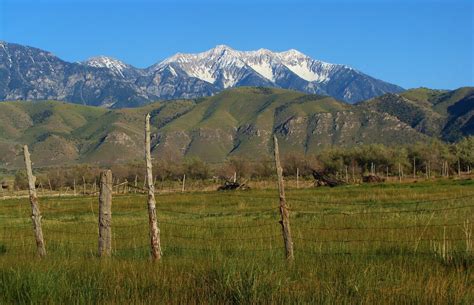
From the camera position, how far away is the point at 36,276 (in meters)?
8.73

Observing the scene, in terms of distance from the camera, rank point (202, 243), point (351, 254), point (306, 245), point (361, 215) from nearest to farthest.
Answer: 1. point (351, 254)
2. point (306, 245)
3. point (202, 243)
4. point (361, 215)

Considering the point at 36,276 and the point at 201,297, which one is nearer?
the point at 201,297

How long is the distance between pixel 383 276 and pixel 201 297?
9.72 ft

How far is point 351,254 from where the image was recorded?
12.1 metres

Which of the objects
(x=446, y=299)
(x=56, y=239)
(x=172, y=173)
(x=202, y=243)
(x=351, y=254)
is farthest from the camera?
(x=172, y=173)

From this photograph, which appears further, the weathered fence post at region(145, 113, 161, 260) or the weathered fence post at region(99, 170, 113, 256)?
the weathered fence post at region(99, 170, 113, 256)

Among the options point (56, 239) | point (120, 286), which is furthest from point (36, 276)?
point (56, 239)

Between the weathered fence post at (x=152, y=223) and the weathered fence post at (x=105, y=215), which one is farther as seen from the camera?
the weathered fence post at (x=105, y=215)

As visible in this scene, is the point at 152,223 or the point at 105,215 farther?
the point at 105,215

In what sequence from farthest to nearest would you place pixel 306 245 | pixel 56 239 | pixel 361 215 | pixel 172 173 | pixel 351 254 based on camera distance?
pixel 172 173, pixel 361 215, pixel 56 239, pixel 306 245, pixel 351 254

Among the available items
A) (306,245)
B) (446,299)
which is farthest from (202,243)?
(446,299)

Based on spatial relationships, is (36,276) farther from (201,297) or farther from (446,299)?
(446,299)

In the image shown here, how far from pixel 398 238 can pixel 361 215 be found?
8.67 meters

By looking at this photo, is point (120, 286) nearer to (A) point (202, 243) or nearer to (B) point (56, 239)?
(A) point (202, 243)
